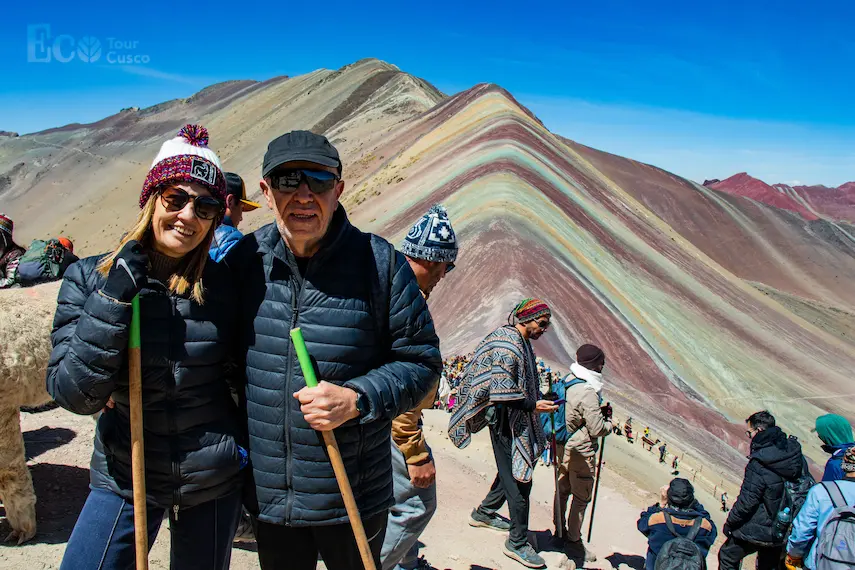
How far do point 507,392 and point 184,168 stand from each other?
101 inches

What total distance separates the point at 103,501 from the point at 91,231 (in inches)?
1595

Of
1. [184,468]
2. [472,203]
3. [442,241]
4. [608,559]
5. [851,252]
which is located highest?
[851,252]

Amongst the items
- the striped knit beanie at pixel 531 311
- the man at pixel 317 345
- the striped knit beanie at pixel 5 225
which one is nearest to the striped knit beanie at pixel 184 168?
the man at pixel 317 345

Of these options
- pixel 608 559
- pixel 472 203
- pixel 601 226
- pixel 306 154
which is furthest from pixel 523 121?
pixel 306 154

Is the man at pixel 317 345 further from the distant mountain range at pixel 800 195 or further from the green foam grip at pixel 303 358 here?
the distant mountain range at pixel 800 195

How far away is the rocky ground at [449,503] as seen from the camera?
155 inches

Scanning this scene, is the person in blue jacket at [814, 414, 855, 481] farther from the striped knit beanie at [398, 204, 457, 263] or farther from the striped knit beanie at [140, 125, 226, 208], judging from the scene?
the striped knit beanie at [140, 125, 226, 208]

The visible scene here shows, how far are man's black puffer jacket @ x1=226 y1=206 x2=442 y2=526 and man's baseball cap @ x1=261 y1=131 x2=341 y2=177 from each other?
0.24 meters

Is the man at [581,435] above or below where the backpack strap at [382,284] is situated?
below

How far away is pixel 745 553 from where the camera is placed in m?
4.67

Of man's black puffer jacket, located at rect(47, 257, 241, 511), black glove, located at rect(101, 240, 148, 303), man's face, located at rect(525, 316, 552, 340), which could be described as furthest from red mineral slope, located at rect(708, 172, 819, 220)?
black glove, located at rect(101, 240, 148, 303)

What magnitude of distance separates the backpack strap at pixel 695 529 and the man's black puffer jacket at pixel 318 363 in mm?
2436

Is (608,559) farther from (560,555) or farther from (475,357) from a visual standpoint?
(475,357)

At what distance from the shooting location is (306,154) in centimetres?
216
